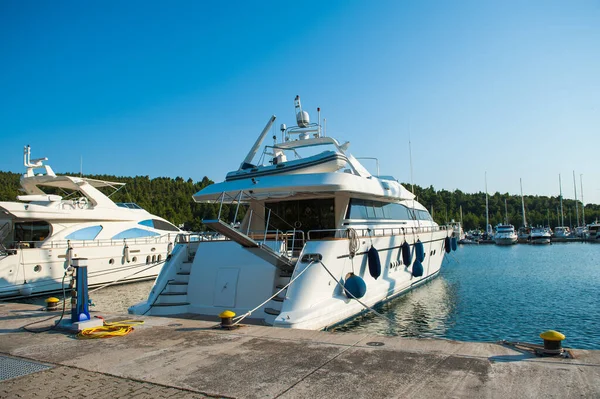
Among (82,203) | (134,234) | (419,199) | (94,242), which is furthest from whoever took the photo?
(419,199)

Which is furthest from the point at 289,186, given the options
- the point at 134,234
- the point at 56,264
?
the point at 134,234

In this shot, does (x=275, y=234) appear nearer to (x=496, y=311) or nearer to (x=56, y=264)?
(x=496, y=311)

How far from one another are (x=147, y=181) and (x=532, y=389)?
295ft

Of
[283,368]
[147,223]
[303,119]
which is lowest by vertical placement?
[283,368]

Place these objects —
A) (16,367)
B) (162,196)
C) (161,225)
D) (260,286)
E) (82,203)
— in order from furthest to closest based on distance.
Answer: (162,196), (161,225), (82,203), (260,286), (16,367)

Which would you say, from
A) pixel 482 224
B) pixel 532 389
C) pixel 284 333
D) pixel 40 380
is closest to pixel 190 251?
pixel 284 333

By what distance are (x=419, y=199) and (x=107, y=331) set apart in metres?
104

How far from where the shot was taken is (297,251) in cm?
1158

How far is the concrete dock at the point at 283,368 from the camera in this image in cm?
418

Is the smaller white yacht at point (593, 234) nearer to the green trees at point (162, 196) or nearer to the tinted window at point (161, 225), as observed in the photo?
the green trees at point (162, 196)

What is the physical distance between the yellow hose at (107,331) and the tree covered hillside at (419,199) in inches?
1832

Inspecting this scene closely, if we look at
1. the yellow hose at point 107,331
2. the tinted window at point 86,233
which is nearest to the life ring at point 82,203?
the tinted window at point 86,233

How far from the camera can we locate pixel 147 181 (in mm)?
87000

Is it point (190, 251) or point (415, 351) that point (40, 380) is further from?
point (190, 251)
